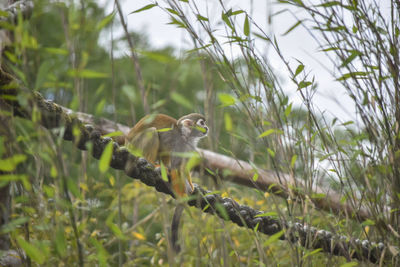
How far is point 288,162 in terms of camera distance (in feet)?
3.86

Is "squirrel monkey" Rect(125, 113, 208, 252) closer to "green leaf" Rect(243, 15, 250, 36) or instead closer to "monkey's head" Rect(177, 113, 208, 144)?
"monkey's head" Rect(177, 113, 208, 144)

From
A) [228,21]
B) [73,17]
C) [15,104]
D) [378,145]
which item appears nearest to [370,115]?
[378,145]

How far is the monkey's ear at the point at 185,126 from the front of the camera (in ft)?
6.46

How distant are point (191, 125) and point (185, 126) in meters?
0.03

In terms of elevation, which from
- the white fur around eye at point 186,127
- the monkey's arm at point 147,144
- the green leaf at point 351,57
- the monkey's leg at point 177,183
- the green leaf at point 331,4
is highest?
the green leaf at point 331,4

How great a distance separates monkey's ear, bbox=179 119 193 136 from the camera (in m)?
1.97

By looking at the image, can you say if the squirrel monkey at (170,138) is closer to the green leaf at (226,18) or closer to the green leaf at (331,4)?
the green leaf at (226,18)

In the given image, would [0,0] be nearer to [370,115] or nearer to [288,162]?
[288,162]

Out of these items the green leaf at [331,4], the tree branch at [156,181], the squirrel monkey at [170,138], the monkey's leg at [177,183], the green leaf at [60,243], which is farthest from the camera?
the squirrel monkey at [170,138]

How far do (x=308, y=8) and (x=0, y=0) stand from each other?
53.5 inches

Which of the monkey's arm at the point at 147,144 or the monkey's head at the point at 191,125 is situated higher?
the monkey's head at the point at 191,125

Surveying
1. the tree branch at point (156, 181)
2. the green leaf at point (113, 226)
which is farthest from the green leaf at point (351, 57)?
the green leaf at point (113, 226)

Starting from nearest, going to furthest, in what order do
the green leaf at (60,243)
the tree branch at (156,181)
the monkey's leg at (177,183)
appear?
the green leaf at (60,243) → the tree branch at (156,181) → the monkey's leg at (177,183)

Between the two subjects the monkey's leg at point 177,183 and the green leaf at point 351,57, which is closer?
the green leaf at point 351,57
